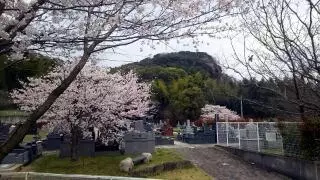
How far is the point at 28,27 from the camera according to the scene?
7.02 metres

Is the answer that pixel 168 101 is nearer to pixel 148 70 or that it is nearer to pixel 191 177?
pixel 148 70

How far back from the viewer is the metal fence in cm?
1818

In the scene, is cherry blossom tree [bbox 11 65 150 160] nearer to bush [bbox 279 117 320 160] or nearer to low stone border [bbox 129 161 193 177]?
low stone border [bbox 129 161 193 177]

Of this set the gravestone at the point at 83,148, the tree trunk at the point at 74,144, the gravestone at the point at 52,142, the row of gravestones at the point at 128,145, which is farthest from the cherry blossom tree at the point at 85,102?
the gravestone at the point at 52,142

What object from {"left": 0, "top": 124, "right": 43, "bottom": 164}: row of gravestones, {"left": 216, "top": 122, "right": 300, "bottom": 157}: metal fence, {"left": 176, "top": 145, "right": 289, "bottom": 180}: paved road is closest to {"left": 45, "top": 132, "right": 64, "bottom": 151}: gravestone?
{"left": 0, "top": 124, "right": 43, "bottom": 164}: row of gravestones

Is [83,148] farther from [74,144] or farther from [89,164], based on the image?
[89,164]

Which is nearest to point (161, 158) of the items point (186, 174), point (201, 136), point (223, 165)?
point (186, 174)

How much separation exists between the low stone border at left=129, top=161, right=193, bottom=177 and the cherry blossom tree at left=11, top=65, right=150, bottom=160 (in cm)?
441

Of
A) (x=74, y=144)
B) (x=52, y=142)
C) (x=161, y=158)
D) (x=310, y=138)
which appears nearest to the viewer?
(x=310, y=138)

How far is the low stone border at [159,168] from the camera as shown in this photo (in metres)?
18.2

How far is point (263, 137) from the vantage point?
20.9 meters

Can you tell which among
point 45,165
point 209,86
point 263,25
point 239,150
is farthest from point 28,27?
point 209,86

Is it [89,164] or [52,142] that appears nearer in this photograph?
[89,164]

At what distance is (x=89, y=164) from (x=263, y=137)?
26.0 feet
